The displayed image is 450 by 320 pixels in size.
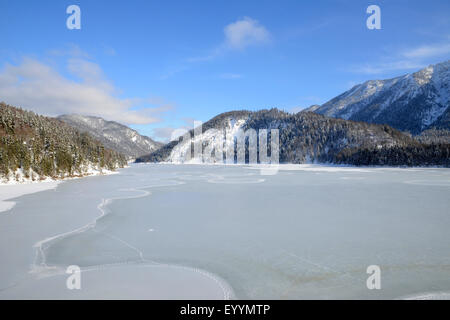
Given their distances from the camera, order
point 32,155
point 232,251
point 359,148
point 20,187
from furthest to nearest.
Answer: point 359,148, point 32,155, point 20,187, point 232,251

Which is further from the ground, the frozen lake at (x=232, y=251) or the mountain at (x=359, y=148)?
the mountain at (x=359, y=148)

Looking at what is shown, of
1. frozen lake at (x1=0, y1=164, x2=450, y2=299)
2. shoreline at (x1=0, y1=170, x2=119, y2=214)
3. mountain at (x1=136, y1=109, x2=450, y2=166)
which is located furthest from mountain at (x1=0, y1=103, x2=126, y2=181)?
mountain at (x1=136, y1=109, x2=450, y2=166)

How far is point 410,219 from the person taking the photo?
14.6 metres

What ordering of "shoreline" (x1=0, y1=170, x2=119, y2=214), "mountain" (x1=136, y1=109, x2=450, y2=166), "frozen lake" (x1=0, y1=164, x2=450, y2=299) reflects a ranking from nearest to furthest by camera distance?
"frozen lake" (x1=0, y1=164, x2=450, y2=299), "shoreline" (x1=0, y1=170, x2=119, y2=214), "mountain" (x1=136, y1=109, x2=450, y2=166)

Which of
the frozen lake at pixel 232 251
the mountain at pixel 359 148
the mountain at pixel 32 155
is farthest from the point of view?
the mountain at pixel 359 148

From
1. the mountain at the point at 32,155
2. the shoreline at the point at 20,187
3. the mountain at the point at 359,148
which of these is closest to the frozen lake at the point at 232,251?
the shoreline at the point at 20,187

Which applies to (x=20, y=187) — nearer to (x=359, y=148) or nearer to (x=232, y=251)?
(x=232, y=251)

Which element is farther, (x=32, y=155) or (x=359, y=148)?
(x=359, y=148)

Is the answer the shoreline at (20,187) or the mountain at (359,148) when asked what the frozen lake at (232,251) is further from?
the mountain at (359,148)

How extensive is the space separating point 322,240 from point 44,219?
15.5 meters

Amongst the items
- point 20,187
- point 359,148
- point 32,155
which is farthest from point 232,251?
point 359,148

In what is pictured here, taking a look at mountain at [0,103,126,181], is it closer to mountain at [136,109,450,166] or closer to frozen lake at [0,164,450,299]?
frozen lake at [0,164,450,299]
